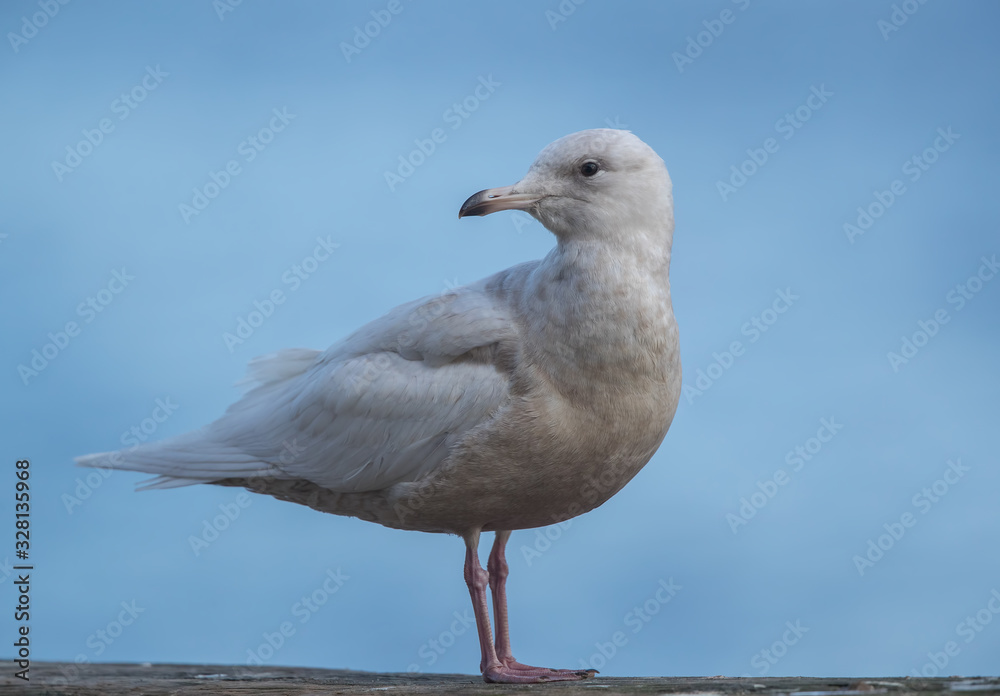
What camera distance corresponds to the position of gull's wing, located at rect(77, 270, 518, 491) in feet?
15.6

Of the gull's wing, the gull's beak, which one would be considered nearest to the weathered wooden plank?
the gull's wing

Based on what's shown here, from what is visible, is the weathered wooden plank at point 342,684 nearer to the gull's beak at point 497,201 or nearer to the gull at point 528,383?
the gull at point 528,383

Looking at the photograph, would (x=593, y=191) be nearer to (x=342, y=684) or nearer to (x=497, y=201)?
(x=497, y=201)

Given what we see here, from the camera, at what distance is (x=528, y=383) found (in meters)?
4.59

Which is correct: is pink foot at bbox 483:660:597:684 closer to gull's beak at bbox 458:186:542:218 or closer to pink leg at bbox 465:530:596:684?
pink leg at bbox 465:530:596:684

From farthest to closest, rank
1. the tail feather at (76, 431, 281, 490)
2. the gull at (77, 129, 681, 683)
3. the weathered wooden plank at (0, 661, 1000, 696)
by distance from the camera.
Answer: the tail feather at (76, 431, 281, 490)
the gull at (77, 129, 681, 683)
the weathered wooden plank at (0, 661, 1000, 696)

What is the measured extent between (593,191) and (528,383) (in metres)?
0.90

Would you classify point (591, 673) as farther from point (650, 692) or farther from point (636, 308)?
point (636, 308)

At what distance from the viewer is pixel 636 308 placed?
4.53m

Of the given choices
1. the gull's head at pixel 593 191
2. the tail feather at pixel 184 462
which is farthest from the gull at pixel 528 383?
the tail feather at pixel 184 462

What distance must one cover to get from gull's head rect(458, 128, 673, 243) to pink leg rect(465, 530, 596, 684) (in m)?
1.60

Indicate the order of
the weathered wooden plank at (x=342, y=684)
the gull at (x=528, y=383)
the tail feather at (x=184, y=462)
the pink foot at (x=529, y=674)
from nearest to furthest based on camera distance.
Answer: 1. the weathered wooden plank at (x=342, y=684)
2. the gull at (x=528, y=383)
3. the pink foot at (x=529, y=674)
4. the tail feather at (x=184, y=462)

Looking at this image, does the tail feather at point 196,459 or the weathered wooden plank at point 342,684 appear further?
the tail feather at point 196,459

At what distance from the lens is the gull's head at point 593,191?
4570mm
